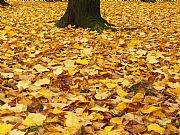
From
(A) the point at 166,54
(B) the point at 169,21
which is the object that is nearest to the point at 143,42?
(A) the point at 166,54

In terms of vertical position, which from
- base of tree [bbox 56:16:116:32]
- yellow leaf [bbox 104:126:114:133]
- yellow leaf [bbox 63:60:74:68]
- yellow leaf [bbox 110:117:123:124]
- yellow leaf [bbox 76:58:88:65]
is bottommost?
yellow leaf [bbox 110:117:123:124]

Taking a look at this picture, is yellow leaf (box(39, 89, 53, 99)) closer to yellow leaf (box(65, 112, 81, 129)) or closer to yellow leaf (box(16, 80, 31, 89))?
yellow leaf (box(16, 80, 31, 89))

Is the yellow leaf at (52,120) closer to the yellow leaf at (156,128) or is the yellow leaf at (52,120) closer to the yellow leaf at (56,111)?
the yellow leaf at (56,111)

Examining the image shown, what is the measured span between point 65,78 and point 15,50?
133 cm

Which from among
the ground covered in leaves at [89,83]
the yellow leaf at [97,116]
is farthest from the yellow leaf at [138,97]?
the yellow leaf at [97,116]

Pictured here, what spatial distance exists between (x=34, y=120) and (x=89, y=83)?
3.04 ft

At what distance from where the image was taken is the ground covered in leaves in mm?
2201

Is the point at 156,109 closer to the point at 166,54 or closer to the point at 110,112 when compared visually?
the point at 110,112

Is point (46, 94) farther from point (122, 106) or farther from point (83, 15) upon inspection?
point (83, 15)

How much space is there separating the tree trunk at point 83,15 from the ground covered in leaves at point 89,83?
1.64 ft

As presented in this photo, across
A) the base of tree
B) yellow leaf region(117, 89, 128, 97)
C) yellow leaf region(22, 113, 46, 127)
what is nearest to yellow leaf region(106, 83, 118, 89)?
yellow leaf region(117, 89, 128, 97)

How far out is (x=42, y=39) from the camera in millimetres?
4977

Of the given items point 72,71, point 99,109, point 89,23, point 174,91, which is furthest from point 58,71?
point 89,23

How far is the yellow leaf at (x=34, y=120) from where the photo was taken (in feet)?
7.03
